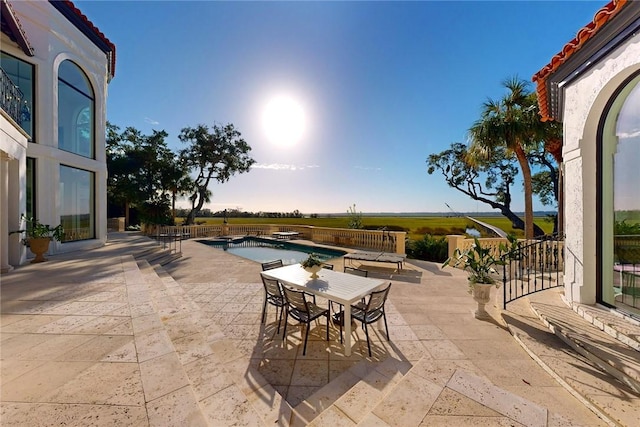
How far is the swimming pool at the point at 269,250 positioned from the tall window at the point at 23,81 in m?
9.38

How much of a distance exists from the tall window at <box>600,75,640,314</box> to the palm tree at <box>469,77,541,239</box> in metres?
6.12

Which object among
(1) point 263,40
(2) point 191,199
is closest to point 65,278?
(1) point 263,40

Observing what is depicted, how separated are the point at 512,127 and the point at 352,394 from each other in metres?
11.2

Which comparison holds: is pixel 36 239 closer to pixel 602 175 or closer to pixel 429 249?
pixel 602 175

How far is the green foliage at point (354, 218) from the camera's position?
15.6m

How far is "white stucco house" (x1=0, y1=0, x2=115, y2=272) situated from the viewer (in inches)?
257

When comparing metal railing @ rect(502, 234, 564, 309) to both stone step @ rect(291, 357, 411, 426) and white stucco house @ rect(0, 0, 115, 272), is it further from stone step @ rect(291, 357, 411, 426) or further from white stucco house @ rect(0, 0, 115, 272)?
white stucco house @ rect(0, 0, 115, 272)

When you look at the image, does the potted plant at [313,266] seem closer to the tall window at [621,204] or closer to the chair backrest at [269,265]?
the chair backrest at [269,265]

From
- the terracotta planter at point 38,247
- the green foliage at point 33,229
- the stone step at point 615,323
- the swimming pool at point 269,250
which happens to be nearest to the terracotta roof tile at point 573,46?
the stone step at point 615,323

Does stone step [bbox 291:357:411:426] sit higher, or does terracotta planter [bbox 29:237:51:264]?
terracotta planter [bbox 29:237:51:264]

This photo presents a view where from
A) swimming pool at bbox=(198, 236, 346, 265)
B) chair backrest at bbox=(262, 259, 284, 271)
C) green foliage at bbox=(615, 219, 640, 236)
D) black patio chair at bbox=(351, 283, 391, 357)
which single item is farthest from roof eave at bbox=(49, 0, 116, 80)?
green foliage at bbox=(615, 219, 640, 236)

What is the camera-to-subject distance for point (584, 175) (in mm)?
3990

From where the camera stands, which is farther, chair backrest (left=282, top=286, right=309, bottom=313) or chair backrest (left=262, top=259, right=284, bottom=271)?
chair backrest (left=262, top=259, right=284, bottom=271)

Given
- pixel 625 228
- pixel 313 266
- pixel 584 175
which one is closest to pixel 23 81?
pixel 313 266
